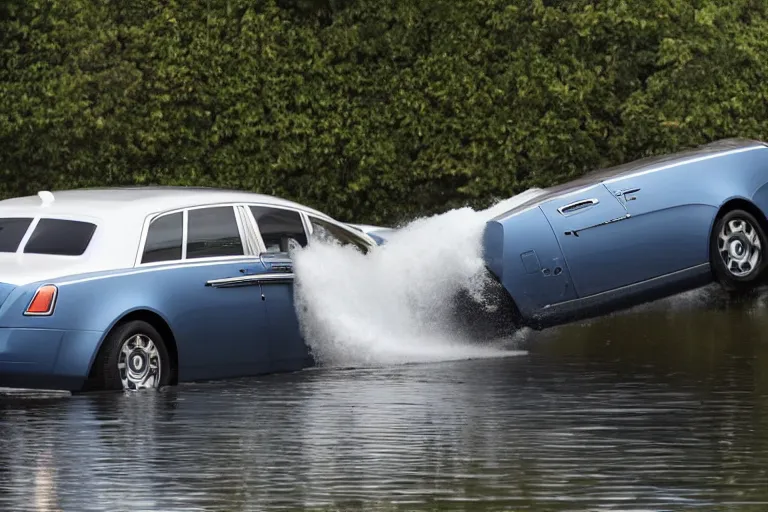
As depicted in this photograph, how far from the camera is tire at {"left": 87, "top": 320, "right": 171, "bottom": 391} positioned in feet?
39.8

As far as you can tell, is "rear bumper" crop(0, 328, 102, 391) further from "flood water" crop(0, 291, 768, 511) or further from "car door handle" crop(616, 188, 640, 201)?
"car door handle" crop(616, 188, 640, 201)

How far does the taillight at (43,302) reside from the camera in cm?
1185

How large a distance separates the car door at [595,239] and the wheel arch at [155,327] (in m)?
3.21

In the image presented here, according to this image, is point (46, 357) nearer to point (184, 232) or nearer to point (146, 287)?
point (146, 287)

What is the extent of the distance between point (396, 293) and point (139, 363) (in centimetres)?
281

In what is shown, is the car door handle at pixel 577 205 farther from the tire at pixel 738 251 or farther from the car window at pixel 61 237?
the car window at pixel 61 237

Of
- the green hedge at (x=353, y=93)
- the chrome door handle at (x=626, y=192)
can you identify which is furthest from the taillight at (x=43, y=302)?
the green hedge at (x=353, y=93)

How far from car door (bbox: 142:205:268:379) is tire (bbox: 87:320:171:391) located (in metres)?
0.17

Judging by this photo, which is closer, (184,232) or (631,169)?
(184,232)

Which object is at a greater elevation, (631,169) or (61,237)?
(631,169)

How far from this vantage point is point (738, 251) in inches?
593

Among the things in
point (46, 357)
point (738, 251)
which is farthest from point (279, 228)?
point (738, 251)

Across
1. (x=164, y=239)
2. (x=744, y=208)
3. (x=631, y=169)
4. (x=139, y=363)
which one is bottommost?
(x=139, y=363)

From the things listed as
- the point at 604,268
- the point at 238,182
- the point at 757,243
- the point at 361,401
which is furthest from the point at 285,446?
the point at 238,182
